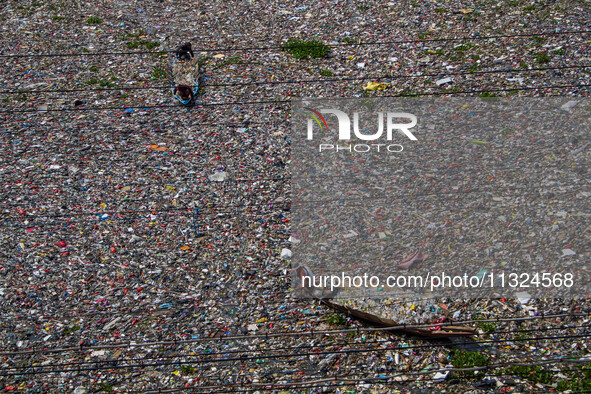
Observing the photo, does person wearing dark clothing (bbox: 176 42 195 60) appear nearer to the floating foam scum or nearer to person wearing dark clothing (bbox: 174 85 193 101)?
person wearing dark clothing (bbox: 174 85 193 101)

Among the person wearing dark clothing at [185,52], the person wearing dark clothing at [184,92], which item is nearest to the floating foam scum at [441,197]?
the person wearing dark clothing at [184,92]

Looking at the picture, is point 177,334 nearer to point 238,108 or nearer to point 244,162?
point 244,162

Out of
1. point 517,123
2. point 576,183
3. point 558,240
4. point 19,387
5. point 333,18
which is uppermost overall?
point 333,18

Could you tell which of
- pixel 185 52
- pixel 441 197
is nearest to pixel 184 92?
pixel 185 52

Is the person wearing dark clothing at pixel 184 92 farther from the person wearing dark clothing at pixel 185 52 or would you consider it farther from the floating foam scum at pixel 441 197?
the floating foam scum at pixel 441 197

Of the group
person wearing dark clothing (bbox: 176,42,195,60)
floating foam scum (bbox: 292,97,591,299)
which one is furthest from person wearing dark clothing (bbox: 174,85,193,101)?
floating foam scum (bbox: 292,97,591,299)

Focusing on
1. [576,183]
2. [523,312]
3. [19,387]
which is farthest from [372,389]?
[576,183]
